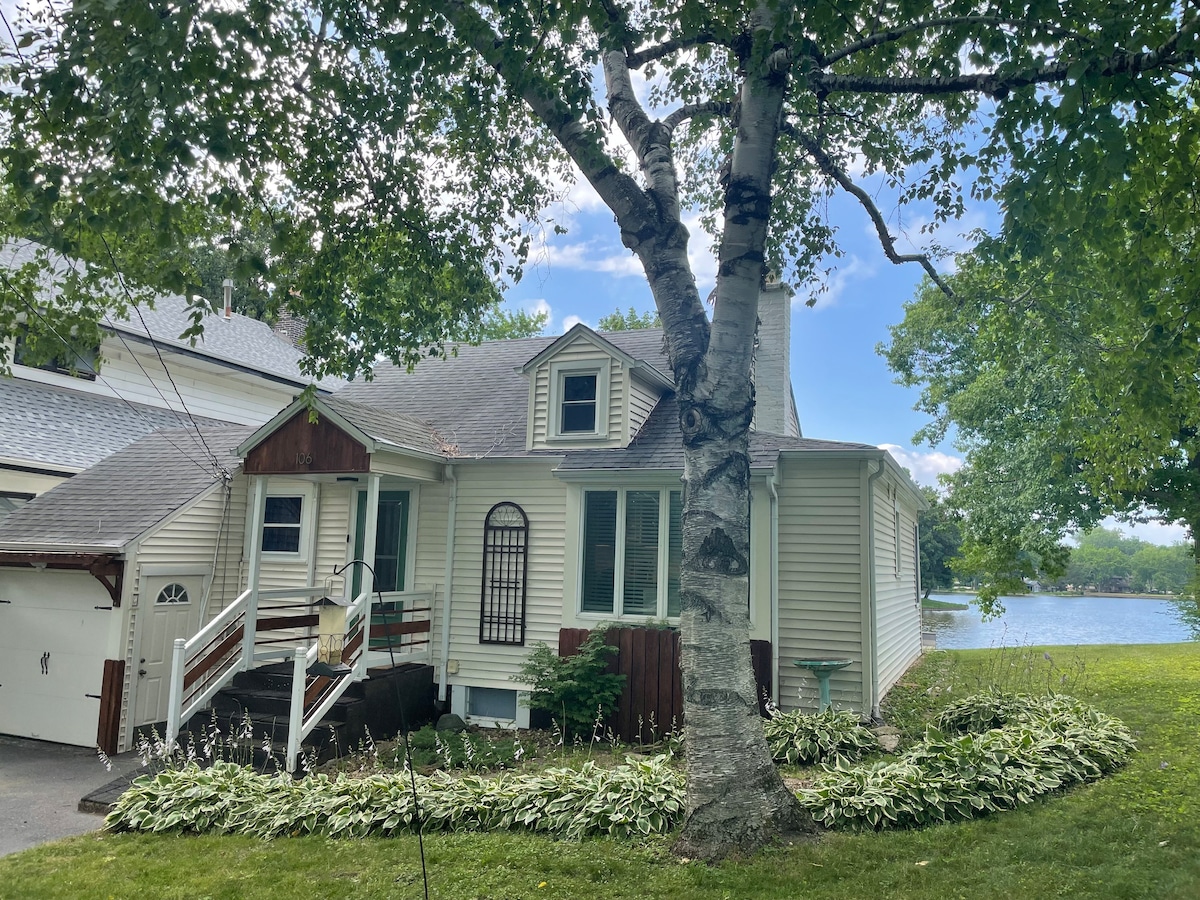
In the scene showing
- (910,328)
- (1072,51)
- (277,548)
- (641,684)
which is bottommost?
(641,684)

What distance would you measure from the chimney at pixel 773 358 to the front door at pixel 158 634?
29.5 ft

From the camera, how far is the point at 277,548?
1214cm

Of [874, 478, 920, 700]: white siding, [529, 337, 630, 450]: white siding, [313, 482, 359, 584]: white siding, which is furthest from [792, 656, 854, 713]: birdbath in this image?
[313, 482, 359, 584]: white siding

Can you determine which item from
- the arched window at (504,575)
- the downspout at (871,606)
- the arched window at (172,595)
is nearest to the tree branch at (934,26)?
the downspout at (871,606)

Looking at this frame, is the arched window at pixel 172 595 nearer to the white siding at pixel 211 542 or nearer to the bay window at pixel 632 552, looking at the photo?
the white siding at pixel 211 542

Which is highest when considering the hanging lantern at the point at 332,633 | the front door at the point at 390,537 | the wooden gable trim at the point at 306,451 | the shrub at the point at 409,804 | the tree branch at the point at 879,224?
the tree branch at the point at 879,224

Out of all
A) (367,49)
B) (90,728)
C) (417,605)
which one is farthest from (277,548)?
(367,49)

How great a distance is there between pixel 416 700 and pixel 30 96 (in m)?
8.35

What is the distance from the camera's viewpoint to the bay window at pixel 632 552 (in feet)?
33.5

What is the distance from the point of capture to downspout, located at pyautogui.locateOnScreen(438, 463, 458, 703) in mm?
11227

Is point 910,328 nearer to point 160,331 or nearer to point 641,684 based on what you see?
point 641,684

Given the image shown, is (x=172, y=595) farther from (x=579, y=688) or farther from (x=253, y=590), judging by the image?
(x=579, y=688)

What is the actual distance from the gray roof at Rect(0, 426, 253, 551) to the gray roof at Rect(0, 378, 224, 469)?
75 centimetres

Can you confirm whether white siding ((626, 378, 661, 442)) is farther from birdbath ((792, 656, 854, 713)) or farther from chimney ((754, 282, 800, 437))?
birdbath ((792, 656, 854, 713))
